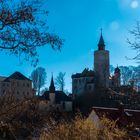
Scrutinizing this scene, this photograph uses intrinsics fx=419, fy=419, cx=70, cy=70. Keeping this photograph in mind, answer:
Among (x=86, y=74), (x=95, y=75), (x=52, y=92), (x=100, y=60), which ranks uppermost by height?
(x=100, y=60)

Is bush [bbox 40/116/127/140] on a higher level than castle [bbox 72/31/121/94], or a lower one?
lower

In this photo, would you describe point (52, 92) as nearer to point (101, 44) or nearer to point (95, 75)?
point (95, 75)

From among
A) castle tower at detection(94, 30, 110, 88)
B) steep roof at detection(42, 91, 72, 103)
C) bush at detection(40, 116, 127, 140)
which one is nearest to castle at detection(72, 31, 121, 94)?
castle tower at detection(94, 30, 110, 88)

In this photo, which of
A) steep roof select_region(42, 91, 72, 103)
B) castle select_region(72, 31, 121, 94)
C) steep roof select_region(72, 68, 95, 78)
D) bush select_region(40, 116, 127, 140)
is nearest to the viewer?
bush select_region(40, 116, 127, 140)

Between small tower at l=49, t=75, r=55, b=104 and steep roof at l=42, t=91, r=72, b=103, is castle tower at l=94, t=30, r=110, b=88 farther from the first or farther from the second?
small tower at l=49, t=75, r=55, b=104

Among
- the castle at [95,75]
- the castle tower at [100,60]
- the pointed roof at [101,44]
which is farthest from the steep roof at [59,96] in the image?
the pointed roof at [101,44]

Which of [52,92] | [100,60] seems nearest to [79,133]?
[52,92]

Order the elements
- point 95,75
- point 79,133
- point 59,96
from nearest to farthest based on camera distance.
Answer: point 79,133 < point 59,96 < point 95,75

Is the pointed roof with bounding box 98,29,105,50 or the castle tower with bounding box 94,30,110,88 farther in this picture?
the pointed roof with bounding box 98,29,105,50

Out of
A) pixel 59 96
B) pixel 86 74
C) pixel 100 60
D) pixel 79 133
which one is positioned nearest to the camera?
pixel 79 133

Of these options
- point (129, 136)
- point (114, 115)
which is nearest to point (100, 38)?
point (114, 115)

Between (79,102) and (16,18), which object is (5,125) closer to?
(16,18)

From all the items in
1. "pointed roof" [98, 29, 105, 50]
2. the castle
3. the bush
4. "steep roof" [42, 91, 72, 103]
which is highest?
"pointed roof" [98, 29, 105, 50]

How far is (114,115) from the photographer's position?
36.2 meters
